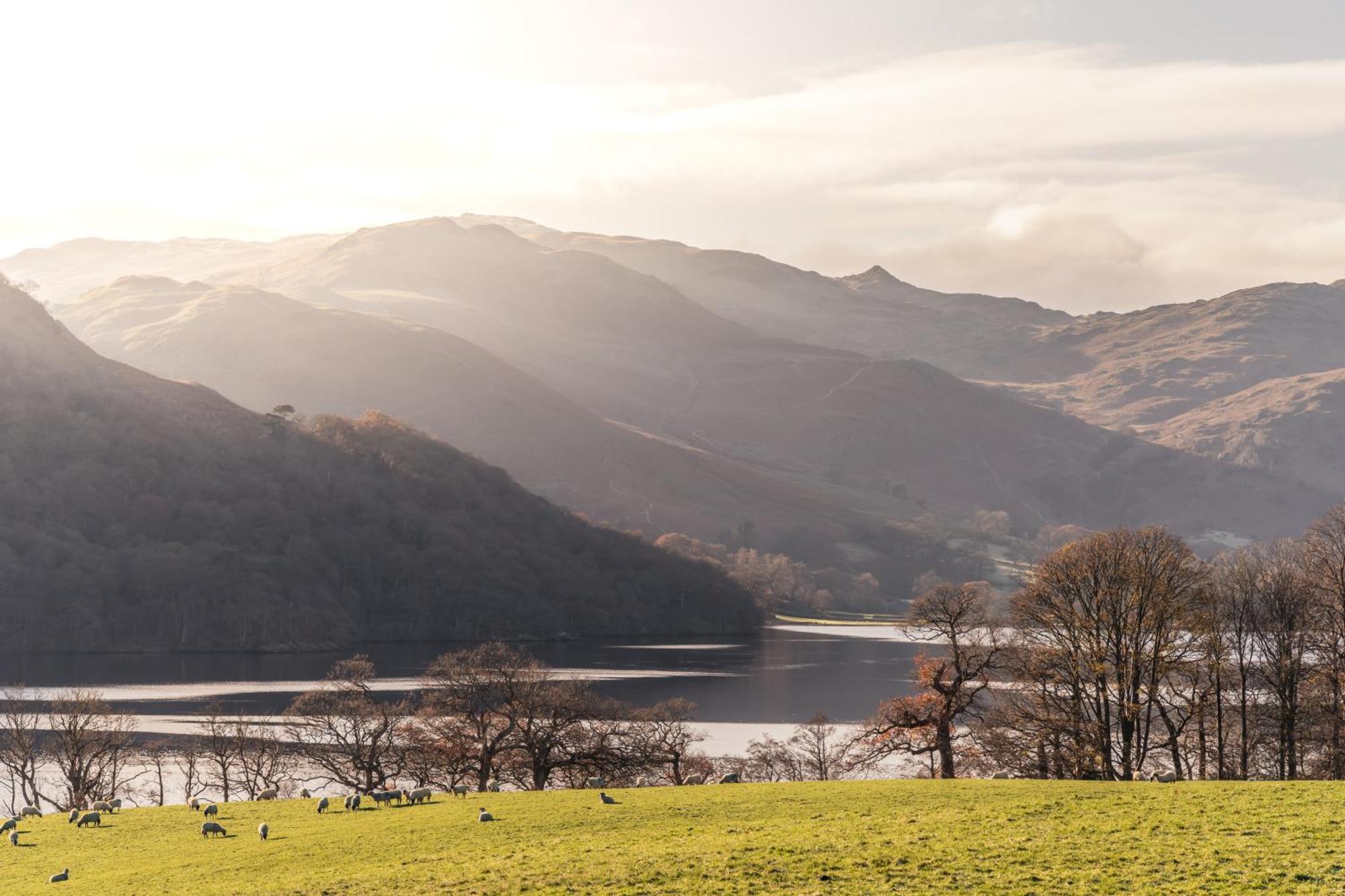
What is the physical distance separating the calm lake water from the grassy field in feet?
254

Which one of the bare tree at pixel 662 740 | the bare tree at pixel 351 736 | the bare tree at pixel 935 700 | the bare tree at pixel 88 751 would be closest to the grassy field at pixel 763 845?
the bare tree at pixel 935 700

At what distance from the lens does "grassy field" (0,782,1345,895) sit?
28.9 m

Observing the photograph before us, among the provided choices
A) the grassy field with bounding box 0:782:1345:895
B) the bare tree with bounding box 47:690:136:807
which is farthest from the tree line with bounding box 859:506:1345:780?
the bare tree with bounding box 47:690:136:807

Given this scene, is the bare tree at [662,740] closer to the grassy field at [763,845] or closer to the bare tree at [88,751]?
the grassy field at [763,845]

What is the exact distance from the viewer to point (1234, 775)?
61.7 meters

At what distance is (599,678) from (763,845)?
123 meters

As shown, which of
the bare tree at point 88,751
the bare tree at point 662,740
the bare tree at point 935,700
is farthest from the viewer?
the bare tree at point 662,740

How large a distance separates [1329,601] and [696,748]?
163 feet

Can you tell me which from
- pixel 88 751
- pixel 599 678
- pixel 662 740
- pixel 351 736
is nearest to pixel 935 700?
pixel 662 740

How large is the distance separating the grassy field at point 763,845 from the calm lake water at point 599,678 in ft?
254

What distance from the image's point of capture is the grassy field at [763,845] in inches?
1137

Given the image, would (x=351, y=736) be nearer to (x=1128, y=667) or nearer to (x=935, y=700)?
(x=935, y=700)

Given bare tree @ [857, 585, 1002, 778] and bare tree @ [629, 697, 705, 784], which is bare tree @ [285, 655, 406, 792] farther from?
bare tree @ [857, 585, 1002, 778]

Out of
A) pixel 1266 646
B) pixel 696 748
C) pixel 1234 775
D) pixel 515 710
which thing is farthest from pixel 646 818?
pixel 696 748
